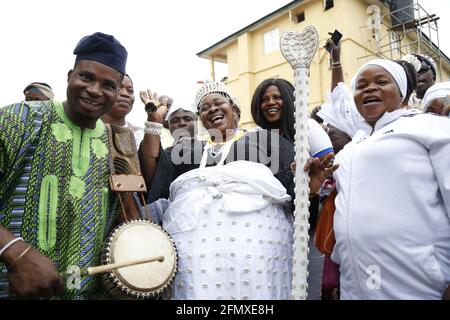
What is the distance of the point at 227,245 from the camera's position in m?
2.36

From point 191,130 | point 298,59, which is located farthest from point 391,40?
point 298,59

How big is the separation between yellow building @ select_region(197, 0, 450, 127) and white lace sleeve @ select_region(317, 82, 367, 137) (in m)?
11.2

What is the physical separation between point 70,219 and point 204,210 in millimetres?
788

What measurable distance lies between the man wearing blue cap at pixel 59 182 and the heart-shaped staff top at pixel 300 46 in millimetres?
970

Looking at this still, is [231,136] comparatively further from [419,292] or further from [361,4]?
[361,4]

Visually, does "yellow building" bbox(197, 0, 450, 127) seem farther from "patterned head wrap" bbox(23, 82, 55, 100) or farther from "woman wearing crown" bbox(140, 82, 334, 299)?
"woman wearing crown" bbox(140, 82, 334, 299)

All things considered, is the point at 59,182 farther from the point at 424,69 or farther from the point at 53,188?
the point at 424,69

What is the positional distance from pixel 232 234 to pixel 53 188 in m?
1.04

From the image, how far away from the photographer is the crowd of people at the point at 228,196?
6.23 feet

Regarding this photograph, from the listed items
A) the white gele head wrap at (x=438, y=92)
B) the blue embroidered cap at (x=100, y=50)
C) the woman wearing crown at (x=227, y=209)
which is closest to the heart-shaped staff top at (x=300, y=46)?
the woman wearing crown at (x=227, y=209)

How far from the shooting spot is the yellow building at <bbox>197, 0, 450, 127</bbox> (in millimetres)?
15047

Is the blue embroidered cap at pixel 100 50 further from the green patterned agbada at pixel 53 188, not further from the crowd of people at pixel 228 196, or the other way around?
the green patterned agbada at pixel 53 188
